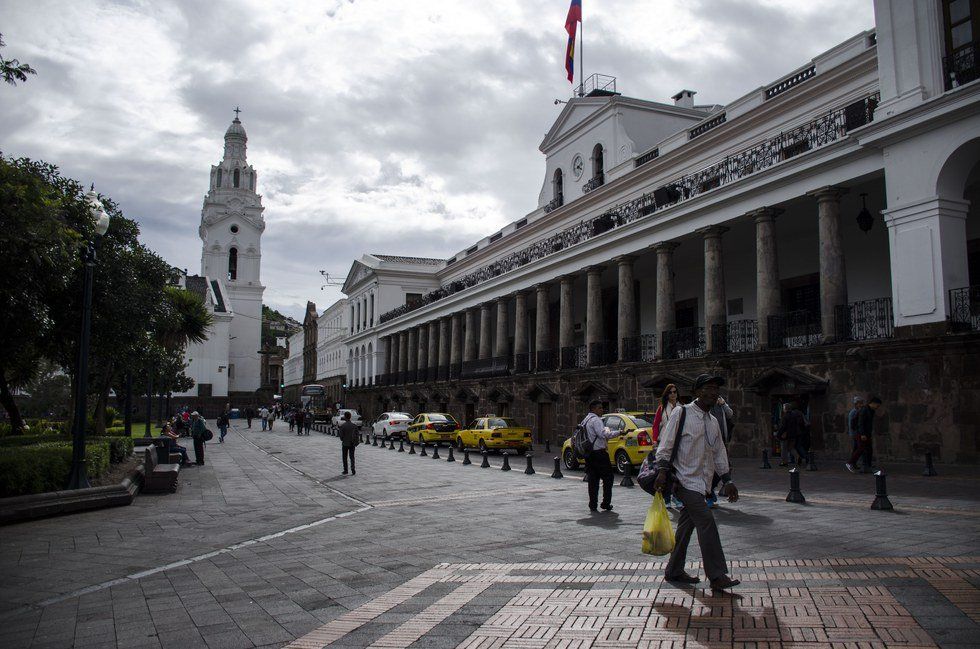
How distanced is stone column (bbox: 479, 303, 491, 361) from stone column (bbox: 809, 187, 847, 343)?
892 inches

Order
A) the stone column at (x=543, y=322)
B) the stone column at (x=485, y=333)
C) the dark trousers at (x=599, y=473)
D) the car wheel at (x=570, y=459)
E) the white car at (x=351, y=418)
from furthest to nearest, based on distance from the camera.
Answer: the stone column at (x=485, y=333) < the stone column at (x=543, y=322) < the white car at (x=351, y=418) < the car wheel at (x=570, y=459) < the dark trousers at (x=599, y=473)

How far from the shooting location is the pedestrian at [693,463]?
568 centimetres

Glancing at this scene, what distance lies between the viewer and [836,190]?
60.6 feet

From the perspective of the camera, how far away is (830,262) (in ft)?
59.9

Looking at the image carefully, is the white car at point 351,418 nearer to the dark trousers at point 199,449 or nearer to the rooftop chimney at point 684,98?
the dark trousers at point 199,449

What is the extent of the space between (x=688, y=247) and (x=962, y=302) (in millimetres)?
12556

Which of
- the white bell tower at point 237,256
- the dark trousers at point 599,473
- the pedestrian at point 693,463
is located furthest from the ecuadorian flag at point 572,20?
the white bell tower at point 237,256

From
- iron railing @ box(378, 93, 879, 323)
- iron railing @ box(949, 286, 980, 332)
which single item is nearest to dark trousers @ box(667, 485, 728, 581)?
iron railing @ box(949, 286, 980, 332)

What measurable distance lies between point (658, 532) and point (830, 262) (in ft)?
49.7

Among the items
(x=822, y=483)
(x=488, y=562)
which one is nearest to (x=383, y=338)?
(x=822, y=483)

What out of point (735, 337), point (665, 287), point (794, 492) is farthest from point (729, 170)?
point (794, 492)

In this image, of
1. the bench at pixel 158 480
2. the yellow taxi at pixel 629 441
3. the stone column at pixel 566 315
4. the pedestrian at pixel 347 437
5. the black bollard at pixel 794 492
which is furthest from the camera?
the stone column at pixel 566 315

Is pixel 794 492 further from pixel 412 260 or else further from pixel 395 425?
pixel 412 260

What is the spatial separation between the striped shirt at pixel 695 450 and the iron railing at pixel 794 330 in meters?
13.8
